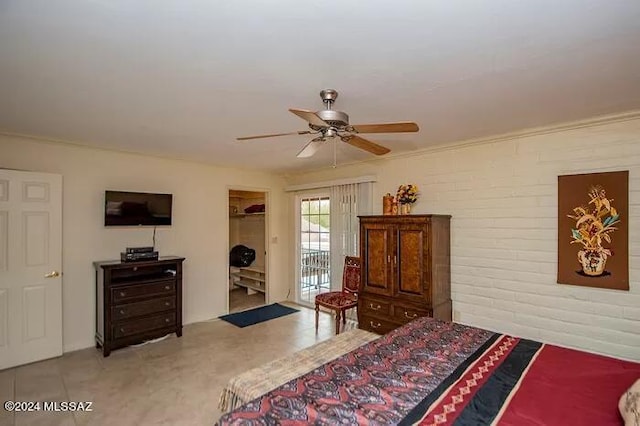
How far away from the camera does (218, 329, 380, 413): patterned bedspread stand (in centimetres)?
198

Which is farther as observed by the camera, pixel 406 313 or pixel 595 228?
pixel 406 313

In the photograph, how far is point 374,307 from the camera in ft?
13.0

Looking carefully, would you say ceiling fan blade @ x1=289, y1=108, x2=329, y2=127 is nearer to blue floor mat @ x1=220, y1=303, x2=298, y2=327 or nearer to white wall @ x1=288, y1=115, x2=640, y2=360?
white wall @ x1=288, y1=115, x2=640, y2=360

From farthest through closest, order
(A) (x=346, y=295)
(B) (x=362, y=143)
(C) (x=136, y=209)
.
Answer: (A) (x=346, y=295) → (C) (x=136, y=209) → (B) (x=362, y=143)

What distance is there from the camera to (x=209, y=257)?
5.08 metres

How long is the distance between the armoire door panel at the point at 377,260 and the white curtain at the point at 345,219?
0.73 metres

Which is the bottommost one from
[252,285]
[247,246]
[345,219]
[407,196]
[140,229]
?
[252,285]

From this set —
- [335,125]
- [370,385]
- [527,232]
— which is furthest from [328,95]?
[527,232]

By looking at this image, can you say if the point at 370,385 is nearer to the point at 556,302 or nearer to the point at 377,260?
the point at 377,260

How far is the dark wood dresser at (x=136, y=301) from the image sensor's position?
12.1 feet

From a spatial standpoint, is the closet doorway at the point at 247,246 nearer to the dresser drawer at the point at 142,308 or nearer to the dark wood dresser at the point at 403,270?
the dresser drawer at the point at 142,308

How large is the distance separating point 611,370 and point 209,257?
15.4 feet

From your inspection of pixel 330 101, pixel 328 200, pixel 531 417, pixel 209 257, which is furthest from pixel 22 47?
pixel 328 200

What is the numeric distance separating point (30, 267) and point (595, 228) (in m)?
5.59
